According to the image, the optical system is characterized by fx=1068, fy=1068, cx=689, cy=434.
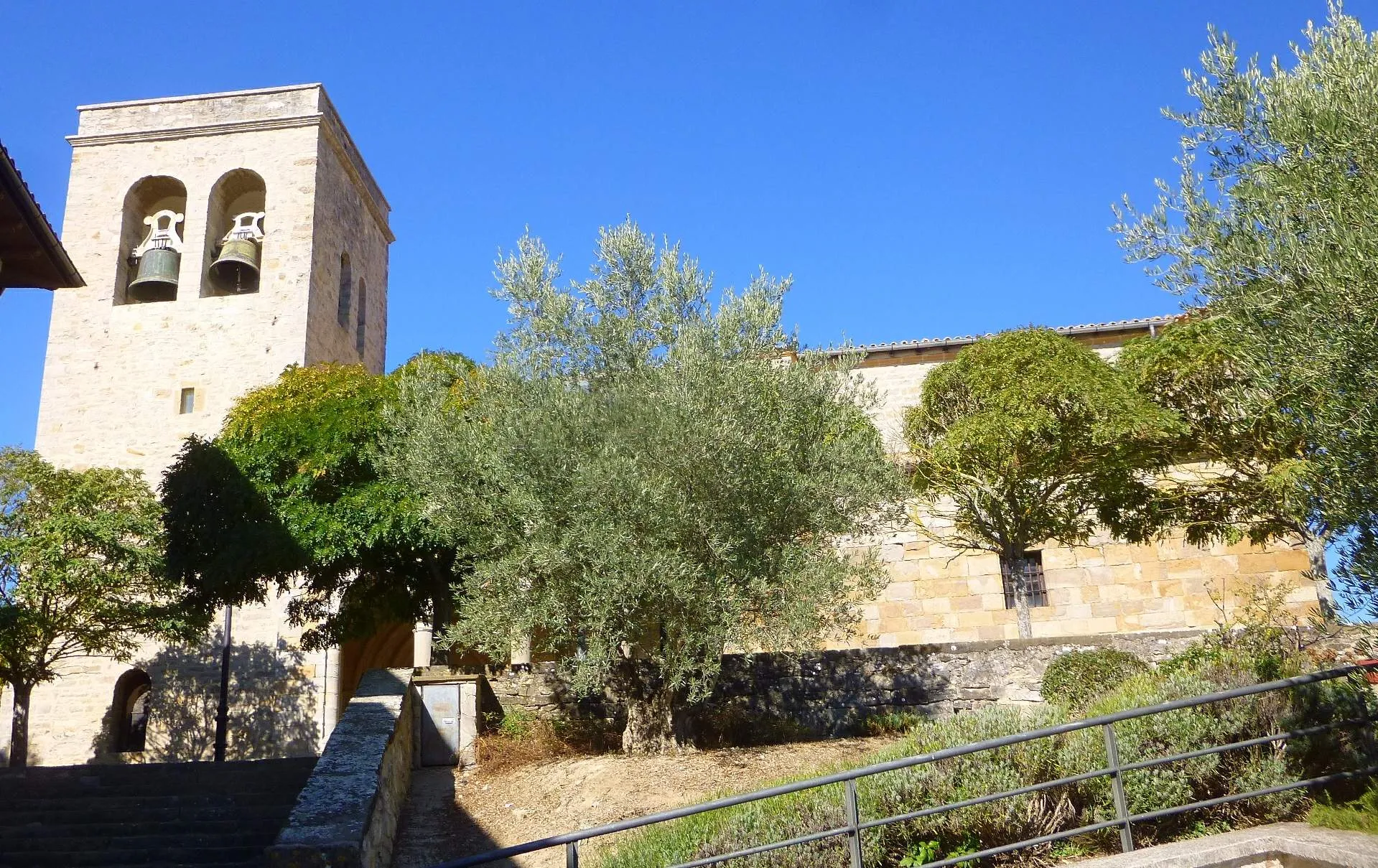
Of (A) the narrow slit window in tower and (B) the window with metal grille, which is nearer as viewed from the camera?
(B) the window with metal grille

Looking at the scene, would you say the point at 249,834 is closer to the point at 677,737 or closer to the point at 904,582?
the point at 677,737

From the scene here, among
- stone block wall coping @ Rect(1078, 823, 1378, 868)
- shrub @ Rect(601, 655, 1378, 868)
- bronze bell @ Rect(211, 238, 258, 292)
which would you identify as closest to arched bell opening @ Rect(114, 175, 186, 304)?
bronze bell @ Rect(211, 238, 258, 292)

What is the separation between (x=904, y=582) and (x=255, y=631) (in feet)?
44.8

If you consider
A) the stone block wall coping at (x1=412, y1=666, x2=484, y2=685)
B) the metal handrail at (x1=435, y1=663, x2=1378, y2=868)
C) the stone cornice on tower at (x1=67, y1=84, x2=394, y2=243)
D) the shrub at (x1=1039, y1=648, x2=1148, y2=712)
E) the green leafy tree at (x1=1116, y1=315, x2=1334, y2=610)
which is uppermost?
the stone cornice on tower at (x1=67, y1=84, x2=394, y2=243)

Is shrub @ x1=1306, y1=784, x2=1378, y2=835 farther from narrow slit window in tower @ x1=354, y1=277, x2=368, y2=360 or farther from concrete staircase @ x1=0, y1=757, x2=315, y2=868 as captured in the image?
narrow slit window in tower @ x1=354, y1=277, x2=368, y2=360

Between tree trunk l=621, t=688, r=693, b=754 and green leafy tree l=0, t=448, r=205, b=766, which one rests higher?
green leafy tree l=0, t=448, r=205, b=766

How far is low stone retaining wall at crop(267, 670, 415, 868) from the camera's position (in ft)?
22.4

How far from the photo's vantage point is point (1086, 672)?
12.4 metres

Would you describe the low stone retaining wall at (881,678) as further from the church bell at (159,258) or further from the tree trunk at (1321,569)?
the church bell at (159,258)

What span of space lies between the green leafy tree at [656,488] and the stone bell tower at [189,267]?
14085 millimetres

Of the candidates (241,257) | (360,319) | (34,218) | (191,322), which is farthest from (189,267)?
(34,218)

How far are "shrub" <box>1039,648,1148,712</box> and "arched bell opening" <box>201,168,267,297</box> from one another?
65.5ft

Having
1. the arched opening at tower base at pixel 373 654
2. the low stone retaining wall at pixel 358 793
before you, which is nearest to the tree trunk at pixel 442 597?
the low stone retaining wall at pixel 358 793

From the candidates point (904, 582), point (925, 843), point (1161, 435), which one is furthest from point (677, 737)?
point (904, 582)
